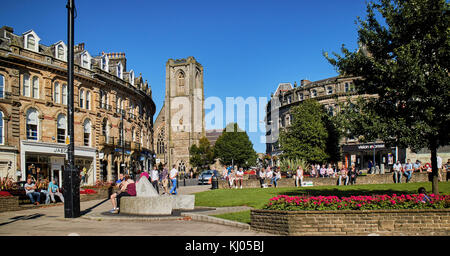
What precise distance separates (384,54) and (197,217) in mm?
8456

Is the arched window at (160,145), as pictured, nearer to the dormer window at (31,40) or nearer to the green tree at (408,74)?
the dormer window at (31,40)

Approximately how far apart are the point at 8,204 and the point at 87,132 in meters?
23.7

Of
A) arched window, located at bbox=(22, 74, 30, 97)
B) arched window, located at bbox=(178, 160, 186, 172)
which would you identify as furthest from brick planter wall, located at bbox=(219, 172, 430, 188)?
arched window, located at bbox=(178, 160, 186, 172)

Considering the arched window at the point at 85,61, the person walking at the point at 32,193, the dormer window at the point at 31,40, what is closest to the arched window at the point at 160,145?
the arched window at the point at 85,61

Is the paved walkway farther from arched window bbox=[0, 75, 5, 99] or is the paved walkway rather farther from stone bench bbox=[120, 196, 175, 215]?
arched window bbox=[0, 75, 5, 99]

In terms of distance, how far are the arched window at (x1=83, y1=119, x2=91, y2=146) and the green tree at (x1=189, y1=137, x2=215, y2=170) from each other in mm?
54936

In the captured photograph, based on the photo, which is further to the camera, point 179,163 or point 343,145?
point 179,163

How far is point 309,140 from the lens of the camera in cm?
5156

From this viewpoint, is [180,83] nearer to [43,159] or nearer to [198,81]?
[198,81]
